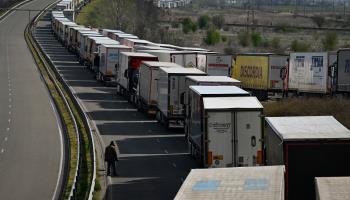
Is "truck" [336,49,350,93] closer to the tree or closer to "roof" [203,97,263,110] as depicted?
"roof" [203,97,263,110]

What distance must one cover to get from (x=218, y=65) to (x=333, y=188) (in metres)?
38.3

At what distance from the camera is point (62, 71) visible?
6488 centimetres

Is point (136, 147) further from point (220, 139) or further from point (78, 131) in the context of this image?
point (220, 139)

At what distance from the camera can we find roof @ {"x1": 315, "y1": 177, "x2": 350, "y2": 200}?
13.8 m

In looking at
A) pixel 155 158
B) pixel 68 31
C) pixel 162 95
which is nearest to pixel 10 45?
pixel 68 31

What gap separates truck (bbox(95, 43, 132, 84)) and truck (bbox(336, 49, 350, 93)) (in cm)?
1288

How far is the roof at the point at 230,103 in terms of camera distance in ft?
86.5

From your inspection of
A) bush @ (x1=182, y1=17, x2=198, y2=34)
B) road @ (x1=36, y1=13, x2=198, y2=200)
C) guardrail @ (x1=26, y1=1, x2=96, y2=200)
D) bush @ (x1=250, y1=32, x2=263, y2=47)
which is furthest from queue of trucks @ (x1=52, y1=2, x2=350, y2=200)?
bush @ (x1=182, y1=17, x2=198, y2=34)

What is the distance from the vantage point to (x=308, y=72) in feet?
168

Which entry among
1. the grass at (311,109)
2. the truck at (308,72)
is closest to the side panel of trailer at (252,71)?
the truck at (308,72)

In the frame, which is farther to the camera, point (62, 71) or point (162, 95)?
point (62, 71)

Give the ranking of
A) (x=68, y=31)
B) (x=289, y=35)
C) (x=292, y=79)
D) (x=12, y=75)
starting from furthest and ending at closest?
(x=289, y=35) → (x=68, y=31) → (x=12, y=75) → (x=292, y=79)

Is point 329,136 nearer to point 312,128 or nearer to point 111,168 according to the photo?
point 312,128

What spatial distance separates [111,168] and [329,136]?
387 inches
